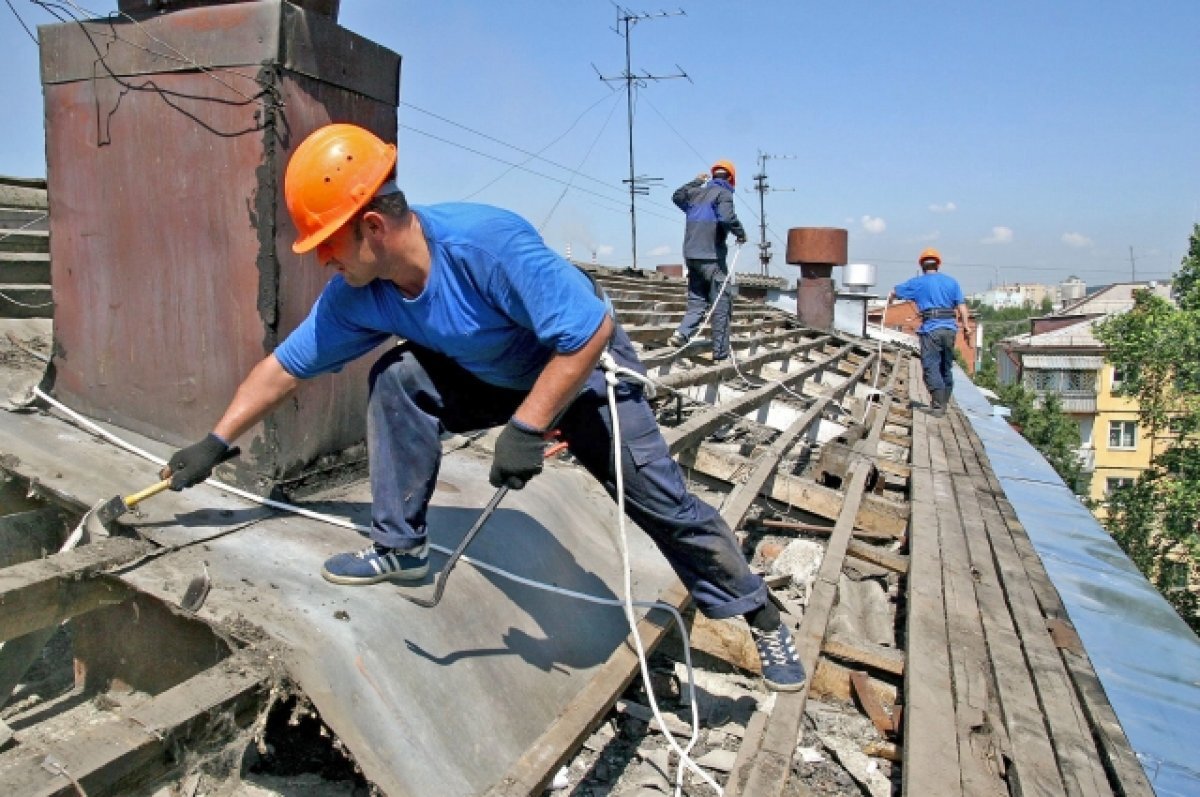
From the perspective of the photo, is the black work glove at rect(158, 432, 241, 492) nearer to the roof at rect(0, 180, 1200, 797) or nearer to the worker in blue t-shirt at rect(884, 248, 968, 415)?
the roof at rect(0, 180, 1200, 797)

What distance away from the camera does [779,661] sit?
258cm

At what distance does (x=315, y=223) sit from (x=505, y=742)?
139 cm

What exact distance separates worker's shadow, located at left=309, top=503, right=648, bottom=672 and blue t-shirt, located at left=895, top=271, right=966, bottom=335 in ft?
22.6

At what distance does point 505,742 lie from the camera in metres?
2.22

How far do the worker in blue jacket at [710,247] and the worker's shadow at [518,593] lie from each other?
16.3ft

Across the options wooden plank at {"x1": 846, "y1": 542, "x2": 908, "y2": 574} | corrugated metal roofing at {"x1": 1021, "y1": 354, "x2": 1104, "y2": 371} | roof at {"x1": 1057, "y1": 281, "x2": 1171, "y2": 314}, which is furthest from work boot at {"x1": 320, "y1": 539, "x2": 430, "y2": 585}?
roof at {"x1": 1057, "y1": 281, "x2": 1171, "y2": 314}

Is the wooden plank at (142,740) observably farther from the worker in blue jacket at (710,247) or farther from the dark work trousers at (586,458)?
the worker in blue jacket at (710,247)

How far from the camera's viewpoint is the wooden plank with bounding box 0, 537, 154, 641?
6.70 ft

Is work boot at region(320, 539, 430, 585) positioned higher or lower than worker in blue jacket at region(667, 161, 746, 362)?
lower

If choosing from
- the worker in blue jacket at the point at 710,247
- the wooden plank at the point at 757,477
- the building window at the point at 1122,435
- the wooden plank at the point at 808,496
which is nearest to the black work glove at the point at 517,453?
the wooden plank at the point at 757,477

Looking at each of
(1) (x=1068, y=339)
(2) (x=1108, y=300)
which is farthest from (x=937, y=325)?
(2) (x=1108, y=300)

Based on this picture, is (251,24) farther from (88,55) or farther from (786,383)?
(786,383)

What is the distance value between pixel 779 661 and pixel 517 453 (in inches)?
41.0

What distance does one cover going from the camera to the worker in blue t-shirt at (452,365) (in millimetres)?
2162
